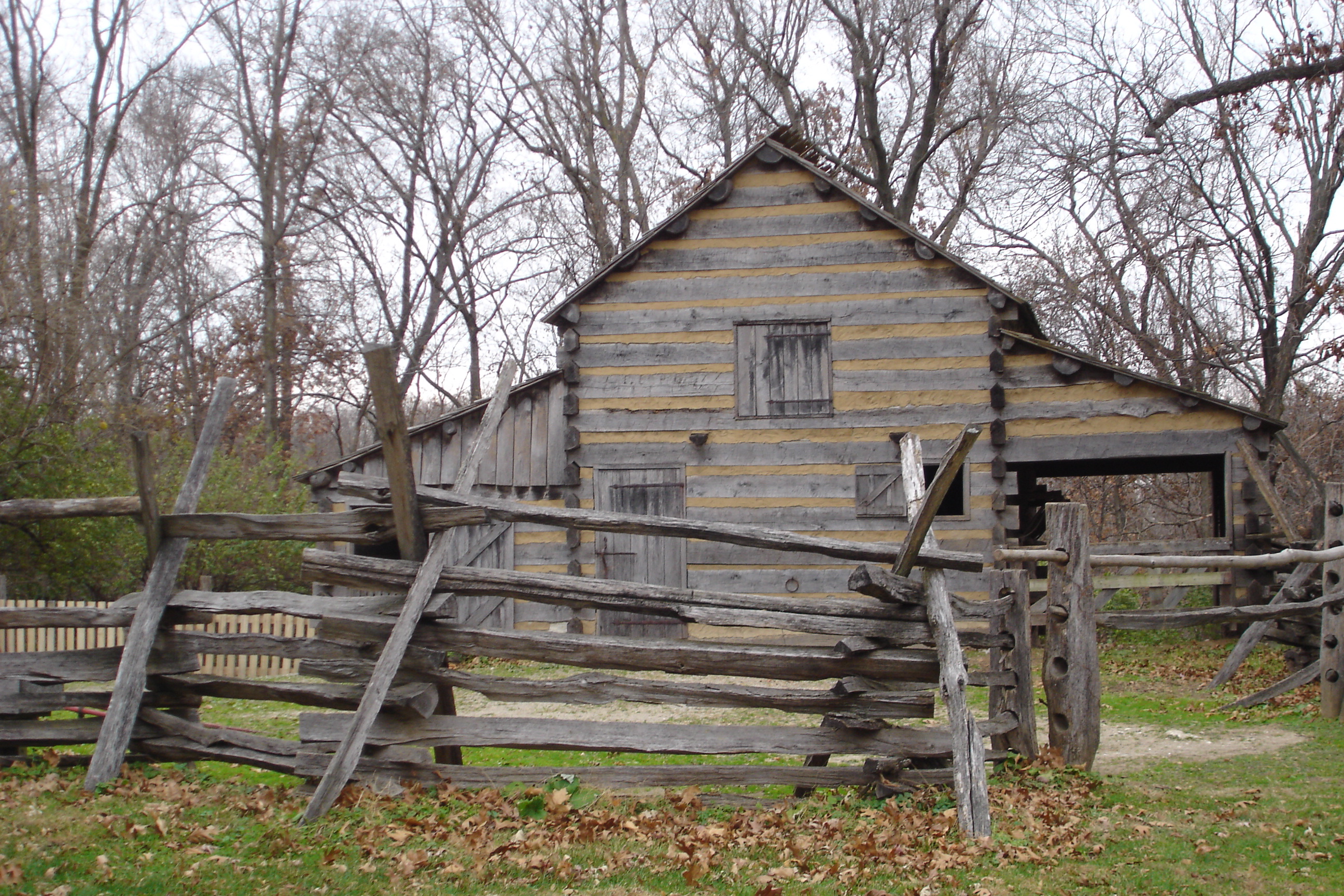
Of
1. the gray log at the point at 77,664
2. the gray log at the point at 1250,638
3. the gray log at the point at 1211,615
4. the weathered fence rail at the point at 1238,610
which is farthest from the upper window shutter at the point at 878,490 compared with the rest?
the gray log at the point at 77,664

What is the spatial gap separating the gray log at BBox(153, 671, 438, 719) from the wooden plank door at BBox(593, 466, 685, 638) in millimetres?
7152

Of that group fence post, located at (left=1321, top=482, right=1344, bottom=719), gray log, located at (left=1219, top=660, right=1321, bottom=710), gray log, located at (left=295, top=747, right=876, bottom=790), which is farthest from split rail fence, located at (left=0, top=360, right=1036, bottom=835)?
gray log, located at (left=1219, top=660, right=1321, bottom=710)

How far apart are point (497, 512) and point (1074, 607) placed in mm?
3940

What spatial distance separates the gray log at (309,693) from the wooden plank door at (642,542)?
715 cm

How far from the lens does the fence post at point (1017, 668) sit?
6.88 metres

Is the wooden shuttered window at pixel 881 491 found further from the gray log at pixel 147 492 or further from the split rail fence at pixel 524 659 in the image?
the gray log at pixel 147 492

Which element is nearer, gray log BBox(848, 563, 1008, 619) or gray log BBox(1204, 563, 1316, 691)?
gray log BBox(848, 563, 1008, 619)

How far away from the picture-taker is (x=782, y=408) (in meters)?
13.5

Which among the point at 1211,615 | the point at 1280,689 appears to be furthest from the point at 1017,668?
the point at 1280,689

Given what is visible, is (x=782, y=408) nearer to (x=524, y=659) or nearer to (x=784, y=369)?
(x=784, y=369)

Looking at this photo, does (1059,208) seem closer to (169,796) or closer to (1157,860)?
(1157,860)

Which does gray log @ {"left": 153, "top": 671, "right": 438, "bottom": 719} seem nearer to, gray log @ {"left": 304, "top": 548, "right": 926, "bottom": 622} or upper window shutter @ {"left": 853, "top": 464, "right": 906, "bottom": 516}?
gray log @ {"left": 304, "top": 548, "right": 926, "bottom": 622}

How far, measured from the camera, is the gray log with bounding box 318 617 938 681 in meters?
6.26

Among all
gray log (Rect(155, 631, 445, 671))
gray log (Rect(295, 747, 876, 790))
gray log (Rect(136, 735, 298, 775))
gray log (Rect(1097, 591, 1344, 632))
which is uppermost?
gray log (Rect(155, 631, 445, 671))
